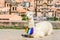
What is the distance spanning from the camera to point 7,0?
1858 mm

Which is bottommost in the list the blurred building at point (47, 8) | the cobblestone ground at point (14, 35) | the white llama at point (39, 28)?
the cobblestone ground at point (14, 35)

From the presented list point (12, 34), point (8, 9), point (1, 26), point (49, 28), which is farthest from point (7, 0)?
point (49, 28)

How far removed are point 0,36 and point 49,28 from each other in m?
0.36

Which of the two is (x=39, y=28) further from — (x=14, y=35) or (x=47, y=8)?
(x=47, y=8)

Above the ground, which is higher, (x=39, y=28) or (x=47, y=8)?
(x=47, y=8)

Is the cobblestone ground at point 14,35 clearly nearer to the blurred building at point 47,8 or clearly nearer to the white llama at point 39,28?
the white llama at point 39,28

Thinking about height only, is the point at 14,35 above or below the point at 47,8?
below

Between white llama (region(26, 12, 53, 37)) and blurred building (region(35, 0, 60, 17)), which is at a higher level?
blurred building (region(35, 0, 60, 17))

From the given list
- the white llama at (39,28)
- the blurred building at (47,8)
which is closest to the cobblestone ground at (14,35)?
the white llama at (39,28)

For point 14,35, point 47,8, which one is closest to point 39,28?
point 14,35

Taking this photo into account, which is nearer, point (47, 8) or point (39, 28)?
point (39, 28)

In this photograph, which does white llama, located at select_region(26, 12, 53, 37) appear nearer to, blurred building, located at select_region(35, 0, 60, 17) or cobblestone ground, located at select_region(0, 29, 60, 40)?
cobblestone ground, located at select_region(0, 29, 60, 40)

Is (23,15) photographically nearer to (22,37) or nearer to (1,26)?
(1,26)

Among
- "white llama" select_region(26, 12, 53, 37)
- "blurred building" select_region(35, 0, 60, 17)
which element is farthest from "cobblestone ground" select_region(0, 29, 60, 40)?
"blurred building" select_region(35, 0, 60, 17)
